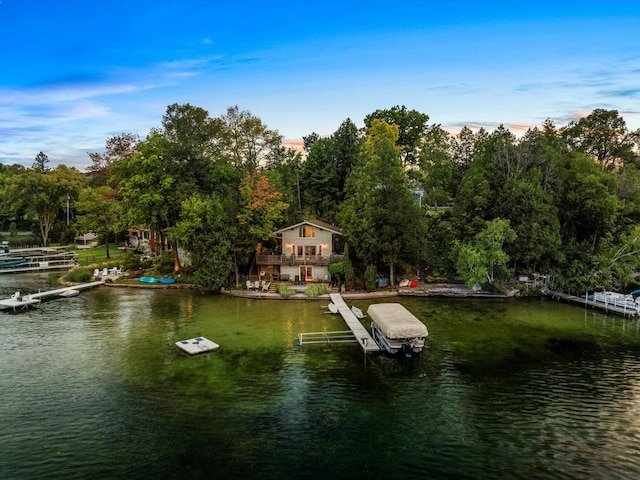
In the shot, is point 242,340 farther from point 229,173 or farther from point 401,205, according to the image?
point 229,173

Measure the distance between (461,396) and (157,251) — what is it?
51895mm

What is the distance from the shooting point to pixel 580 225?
142 ft

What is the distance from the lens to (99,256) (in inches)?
2491

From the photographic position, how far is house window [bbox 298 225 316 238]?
45031 mm

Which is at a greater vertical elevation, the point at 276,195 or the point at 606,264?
the point at 276,195

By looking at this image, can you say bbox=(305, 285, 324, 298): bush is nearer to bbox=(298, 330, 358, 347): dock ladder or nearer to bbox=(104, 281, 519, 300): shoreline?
bbox=(104, 281, 519, 300): shoreline

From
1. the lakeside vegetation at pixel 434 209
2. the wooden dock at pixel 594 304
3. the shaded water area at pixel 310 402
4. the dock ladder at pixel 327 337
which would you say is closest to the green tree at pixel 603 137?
the lakeside vegetation at pixel 434 209

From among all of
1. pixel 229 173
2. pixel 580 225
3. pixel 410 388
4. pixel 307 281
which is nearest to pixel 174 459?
pixel 410 388

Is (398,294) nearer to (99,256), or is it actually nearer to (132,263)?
(132,263)

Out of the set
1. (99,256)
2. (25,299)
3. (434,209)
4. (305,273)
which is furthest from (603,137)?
(99,256)

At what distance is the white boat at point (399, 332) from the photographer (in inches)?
956

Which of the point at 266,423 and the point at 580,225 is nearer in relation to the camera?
the point at 266,423

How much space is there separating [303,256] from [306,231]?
2820mm

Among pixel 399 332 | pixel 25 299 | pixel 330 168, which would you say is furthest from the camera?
pixel 330 168
